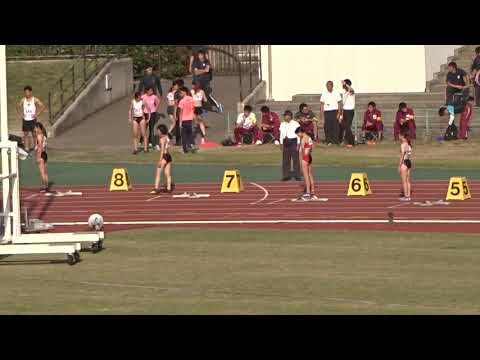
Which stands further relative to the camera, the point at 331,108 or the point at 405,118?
the point at 331,108

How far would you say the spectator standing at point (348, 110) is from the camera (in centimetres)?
3730

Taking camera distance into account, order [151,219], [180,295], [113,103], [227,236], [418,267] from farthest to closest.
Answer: [113,103], [151,219], [227,236], [418,267], [180,295]

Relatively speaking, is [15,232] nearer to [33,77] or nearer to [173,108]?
[173,108]

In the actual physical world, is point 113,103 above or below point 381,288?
above

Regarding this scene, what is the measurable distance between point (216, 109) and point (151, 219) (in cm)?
1453

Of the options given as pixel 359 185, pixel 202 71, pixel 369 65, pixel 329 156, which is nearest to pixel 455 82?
pixel 329 156

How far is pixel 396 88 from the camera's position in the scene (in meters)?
43.2

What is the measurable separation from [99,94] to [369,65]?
8.35 metres

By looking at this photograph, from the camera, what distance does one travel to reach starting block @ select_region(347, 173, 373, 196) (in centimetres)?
3017

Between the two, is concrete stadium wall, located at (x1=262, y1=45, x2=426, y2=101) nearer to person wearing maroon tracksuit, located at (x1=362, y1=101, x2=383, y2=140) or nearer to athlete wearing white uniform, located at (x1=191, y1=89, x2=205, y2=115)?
athlete wearing white uniform, located at (x1=191, y1=89, x2=205, y2=115)

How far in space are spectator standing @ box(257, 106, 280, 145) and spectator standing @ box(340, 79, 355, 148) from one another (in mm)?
1774

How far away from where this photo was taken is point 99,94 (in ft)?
147

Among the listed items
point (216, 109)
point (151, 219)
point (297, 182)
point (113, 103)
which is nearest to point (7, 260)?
point (151, 219)
